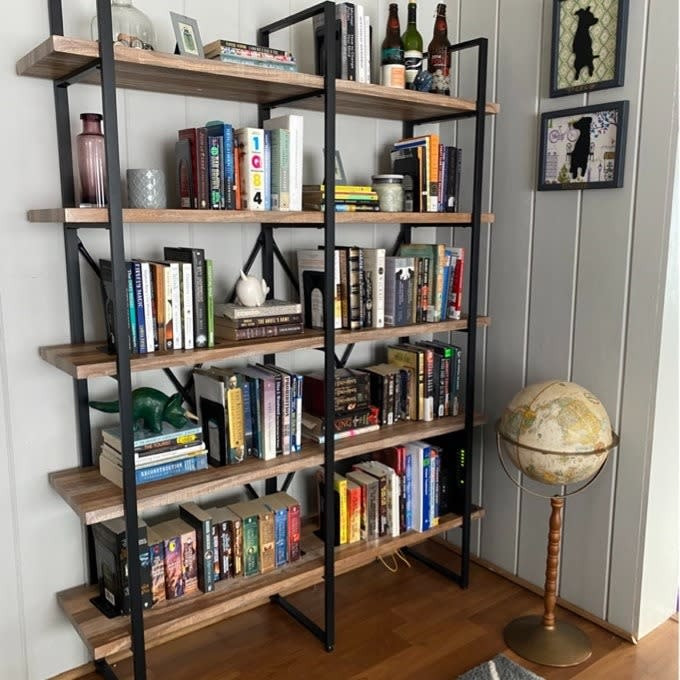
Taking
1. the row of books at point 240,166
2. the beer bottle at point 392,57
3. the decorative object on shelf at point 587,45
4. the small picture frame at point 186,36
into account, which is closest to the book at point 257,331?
the row of books at point 240,166

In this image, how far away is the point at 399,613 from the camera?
93.5 inches

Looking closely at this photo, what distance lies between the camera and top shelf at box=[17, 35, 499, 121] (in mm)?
1561

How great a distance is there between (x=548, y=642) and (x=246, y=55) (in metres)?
1.92

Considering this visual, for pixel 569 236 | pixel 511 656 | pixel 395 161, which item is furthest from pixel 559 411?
pixel 395 161

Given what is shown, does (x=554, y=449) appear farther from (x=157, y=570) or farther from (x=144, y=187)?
(x=144, y=187)

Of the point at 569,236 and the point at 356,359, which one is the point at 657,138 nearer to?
the point at 569,236

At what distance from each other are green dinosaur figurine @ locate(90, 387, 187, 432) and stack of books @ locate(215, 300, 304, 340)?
23cm

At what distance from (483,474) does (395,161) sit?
3.95 ft

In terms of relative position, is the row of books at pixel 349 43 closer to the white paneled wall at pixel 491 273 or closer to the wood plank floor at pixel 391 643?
the white paneled wall at pixel 491 273

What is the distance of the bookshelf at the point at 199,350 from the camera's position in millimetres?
1616

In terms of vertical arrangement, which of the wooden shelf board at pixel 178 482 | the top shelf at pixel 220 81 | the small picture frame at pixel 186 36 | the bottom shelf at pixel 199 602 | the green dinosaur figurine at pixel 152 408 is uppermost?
the small picture frame at pixel 186 36

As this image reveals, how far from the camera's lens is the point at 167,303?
5.85ft

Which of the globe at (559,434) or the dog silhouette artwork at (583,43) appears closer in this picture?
the globe at (559,434)

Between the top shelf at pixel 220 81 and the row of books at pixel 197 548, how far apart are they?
1.17 metres
